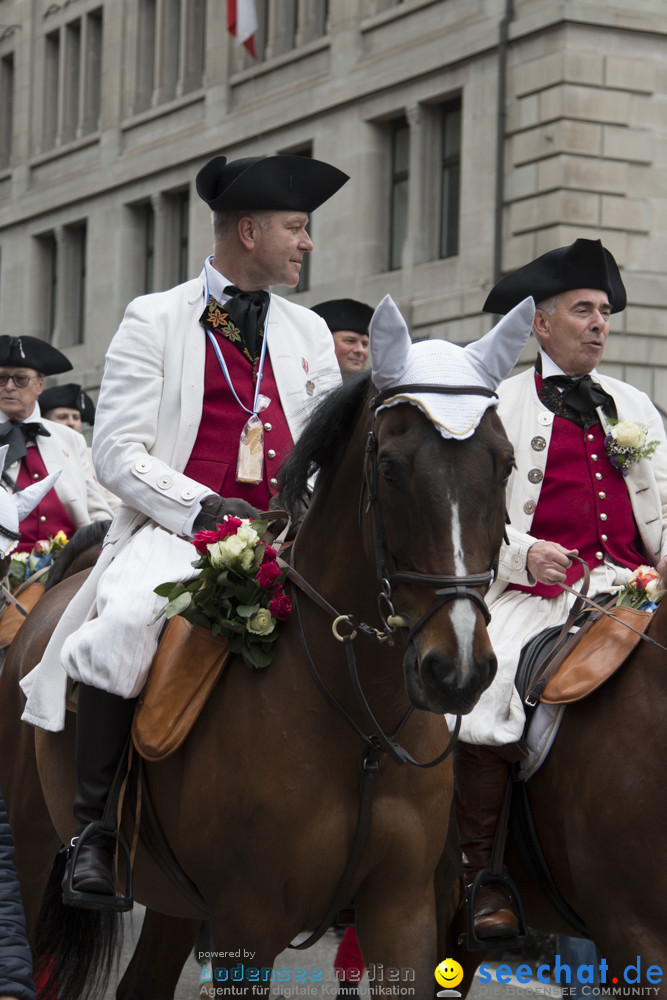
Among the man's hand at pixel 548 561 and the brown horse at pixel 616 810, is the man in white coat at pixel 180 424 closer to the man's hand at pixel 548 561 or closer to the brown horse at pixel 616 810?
the man's hand at pixel 548 561

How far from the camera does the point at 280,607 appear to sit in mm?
4695

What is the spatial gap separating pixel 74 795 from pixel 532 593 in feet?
6.17

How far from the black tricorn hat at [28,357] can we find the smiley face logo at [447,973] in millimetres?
5319

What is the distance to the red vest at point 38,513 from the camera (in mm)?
9820

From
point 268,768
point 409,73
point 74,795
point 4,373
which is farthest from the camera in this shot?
point 409,73

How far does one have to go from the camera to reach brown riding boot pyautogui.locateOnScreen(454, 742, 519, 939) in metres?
5.55

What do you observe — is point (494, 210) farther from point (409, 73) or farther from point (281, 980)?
point (281, 980)

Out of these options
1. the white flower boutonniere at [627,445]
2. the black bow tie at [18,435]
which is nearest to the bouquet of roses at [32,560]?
the black bow tie at [18,435]

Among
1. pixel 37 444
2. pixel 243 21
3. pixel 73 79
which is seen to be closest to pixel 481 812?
pixel 37 444

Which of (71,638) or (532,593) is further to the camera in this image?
(532,593)

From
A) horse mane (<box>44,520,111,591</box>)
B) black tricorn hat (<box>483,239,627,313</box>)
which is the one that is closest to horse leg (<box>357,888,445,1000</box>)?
black tricorn hat (<box>483,239,627,313</box>)

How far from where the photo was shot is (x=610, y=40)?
779 inches

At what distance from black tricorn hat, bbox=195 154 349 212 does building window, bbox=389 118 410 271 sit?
708 inches

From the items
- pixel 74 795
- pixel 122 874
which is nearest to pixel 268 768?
pixel 122 874
